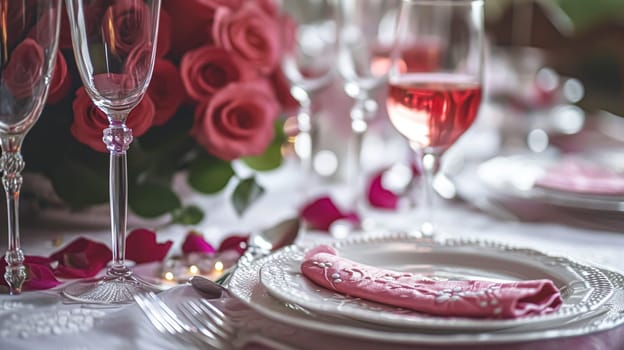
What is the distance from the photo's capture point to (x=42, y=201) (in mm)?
1204

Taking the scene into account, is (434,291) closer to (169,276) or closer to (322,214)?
(169,276)

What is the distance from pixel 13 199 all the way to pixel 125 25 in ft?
0.71

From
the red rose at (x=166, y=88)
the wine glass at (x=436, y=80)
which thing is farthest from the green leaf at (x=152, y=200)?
the wine glass at (x=436, y=80)

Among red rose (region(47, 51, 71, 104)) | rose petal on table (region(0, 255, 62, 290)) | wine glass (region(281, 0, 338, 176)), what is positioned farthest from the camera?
wine glass (region(281, 0, 338, 176))

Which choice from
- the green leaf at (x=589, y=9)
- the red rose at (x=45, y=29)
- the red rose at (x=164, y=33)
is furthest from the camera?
the green leaf at (x=589, y=9)

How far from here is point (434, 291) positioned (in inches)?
29.3

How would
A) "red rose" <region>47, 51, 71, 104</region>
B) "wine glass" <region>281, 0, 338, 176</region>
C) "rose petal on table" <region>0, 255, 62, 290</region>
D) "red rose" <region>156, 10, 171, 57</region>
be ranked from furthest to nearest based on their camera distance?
→ "wine glass" <region>281, 0, 338, 176</region> → "red rose" <region>156, 10, 171, 57</region> → "red rose" <region>47, 51, 71, 104</region> → "rose petal on table" <region>0, 255, 62, 290</region>

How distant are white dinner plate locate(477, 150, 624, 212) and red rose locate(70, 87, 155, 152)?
0.59 metres

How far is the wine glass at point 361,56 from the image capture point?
1330 mm

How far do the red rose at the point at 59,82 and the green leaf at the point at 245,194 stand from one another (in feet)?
1.06

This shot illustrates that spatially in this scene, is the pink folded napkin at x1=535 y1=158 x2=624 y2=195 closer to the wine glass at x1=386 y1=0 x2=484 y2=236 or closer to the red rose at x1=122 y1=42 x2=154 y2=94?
the wine glass at x1=386 y1=0 x2=484 y2=236

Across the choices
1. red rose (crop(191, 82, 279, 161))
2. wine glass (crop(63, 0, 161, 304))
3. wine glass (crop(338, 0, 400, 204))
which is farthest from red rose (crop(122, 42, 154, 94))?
wine glass (crop(338, 0, 400, 204))

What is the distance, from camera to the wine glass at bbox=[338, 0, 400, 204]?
1.33m

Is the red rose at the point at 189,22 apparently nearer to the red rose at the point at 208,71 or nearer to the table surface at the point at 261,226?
the red rose at the point at 208,71
